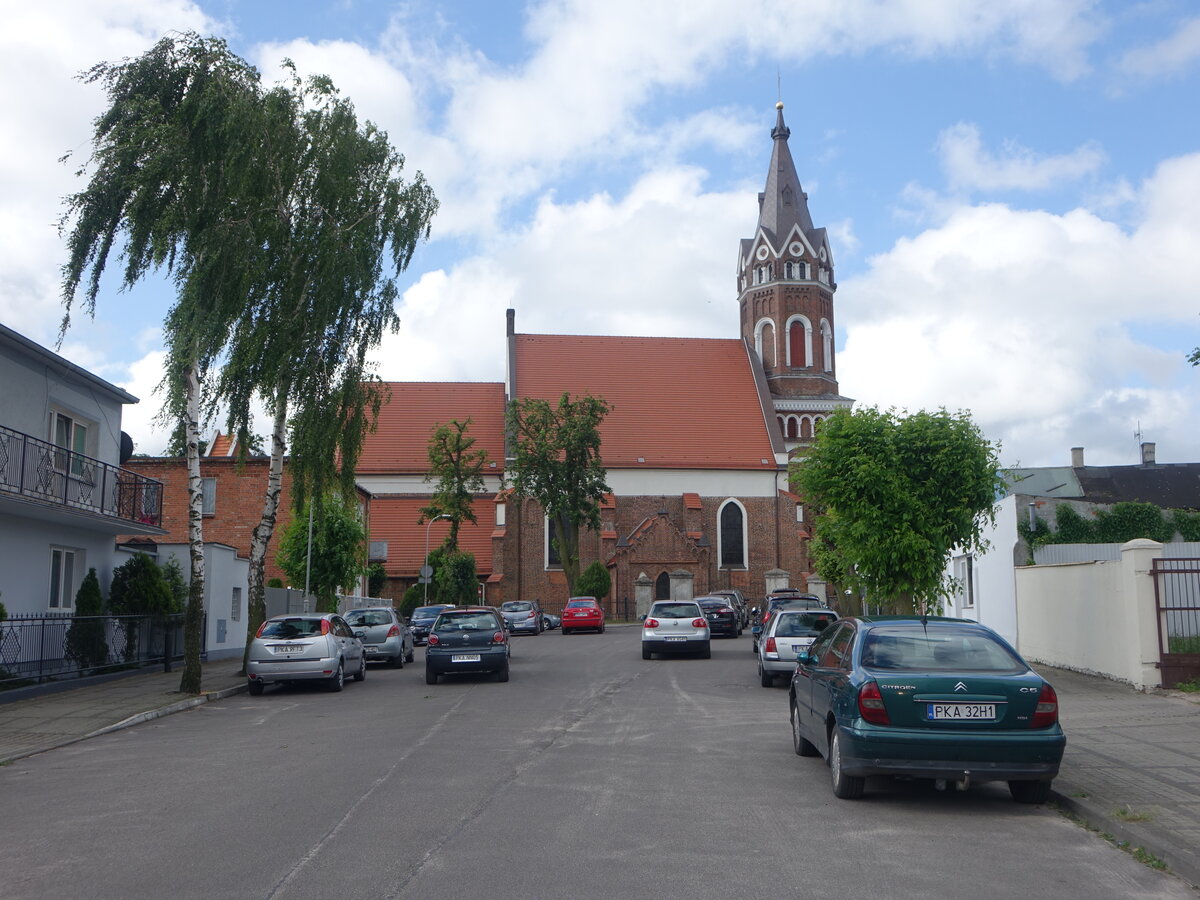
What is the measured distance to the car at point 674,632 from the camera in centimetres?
2670

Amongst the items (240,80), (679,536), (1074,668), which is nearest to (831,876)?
(1074,668)

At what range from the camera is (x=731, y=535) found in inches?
2482

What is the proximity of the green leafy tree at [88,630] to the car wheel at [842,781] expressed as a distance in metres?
15.9

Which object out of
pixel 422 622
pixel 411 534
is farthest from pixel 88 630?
pixel 411 534

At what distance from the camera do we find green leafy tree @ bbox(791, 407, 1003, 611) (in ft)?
69.6

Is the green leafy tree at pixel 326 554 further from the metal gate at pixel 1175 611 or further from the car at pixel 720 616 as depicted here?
the metal gate at pixel 1175 611

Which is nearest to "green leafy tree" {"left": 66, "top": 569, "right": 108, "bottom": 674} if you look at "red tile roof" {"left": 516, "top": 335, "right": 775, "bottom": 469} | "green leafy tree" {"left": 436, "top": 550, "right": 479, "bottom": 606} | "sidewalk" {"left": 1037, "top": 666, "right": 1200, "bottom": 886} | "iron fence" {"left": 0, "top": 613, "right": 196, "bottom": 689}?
"iron fence" {"left": 0, "top": 613, "right": 196, "bottom": 689}

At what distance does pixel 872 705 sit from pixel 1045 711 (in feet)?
4.12

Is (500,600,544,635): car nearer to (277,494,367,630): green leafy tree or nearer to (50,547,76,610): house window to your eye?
(277,494,367,630): green leafy tree

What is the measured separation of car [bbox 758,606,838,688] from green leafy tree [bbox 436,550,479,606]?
102 feet

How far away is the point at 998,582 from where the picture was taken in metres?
28.3

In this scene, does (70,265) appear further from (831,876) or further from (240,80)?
(831,876)

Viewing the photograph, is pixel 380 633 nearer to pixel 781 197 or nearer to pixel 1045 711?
pixel 1045 711

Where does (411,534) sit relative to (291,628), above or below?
above
